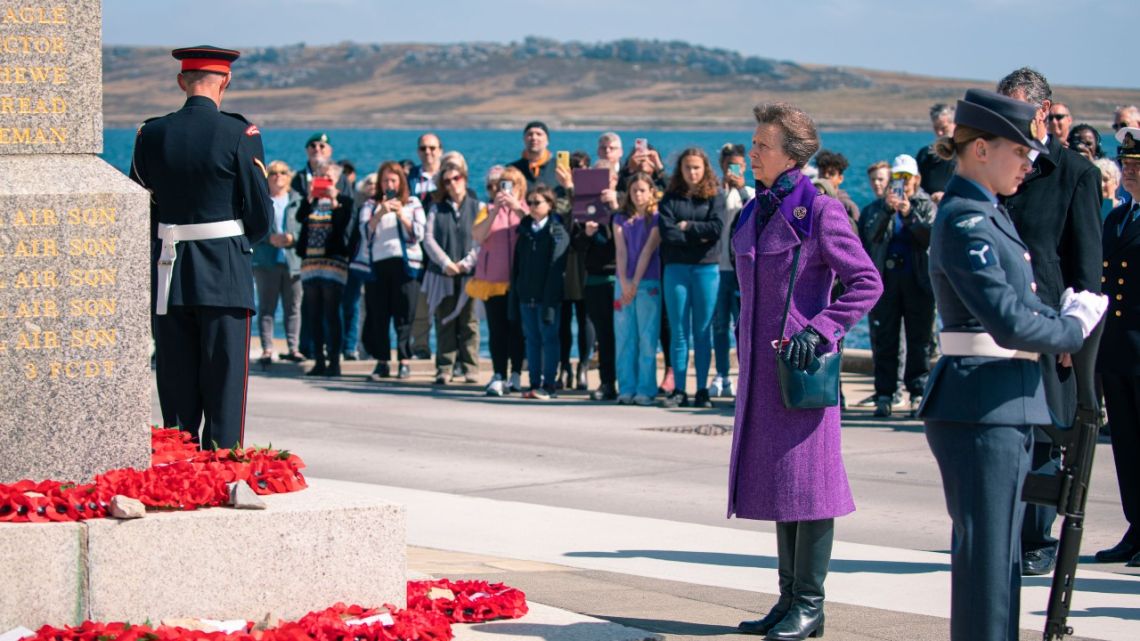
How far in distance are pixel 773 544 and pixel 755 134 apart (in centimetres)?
290

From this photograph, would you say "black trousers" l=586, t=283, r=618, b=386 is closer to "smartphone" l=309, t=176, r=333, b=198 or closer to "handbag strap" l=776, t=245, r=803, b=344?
A: "smartphone" l=309, t=176, r=333, b=198

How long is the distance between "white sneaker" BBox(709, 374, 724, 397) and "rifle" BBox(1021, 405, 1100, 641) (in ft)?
33.3

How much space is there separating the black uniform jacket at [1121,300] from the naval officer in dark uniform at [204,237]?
13.5 ft

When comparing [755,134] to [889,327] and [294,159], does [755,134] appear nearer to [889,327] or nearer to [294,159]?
[889,327]

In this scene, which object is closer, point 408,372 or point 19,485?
point 19,485

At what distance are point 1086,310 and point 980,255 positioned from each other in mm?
379

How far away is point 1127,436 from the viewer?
28.9ft

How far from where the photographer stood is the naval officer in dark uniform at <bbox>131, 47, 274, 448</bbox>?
25.3ft

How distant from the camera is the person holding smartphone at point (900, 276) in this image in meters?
14.0

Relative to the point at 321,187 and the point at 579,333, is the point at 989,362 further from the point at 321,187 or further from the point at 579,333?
the point at 321,187

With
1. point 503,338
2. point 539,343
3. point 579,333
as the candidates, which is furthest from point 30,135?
point 579,333

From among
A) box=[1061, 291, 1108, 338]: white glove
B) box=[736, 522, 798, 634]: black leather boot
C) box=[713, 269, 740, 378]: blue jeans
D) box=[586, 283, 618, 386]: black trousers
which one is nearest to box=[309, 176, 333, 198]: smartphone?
box=[586, 283, 618, 386]: black trousers

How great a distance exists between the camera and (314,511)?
20.8 ft

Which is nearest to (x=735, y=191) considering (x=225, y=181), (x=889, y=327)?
(x=889, y=327)
